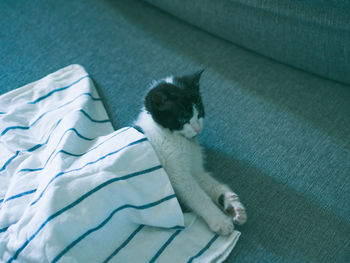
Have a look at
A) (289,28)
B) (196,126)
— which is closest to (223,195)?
(196,126)

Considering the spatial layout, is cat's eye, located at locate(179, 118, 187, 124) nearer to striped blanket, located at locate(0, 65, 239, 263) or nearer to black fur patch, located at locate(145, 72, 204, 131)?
black fur patch, located at locate(145, 72, 204, 131)

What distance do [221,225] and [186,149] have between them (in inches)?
10.4

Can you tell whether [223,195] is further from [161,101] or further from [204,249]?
[161,101]

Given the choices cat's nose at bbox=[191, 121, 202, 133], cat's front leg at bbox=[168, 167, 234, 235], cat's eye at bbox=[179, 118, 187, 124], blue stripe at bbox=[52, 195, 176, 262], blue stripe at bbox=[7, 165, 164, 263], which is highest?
cat's eye at bbox=[179, 118, 187, 124]

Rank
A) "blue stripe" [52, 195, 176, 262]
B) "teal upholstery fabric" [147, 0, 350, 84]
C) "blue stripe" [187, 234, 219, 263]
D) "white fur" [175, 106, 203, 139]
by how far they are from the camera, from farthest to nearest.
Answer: "teal upholstery fabric" [147, 0, 350, 84]
"white fur" [175, 106, 203, 139]
"blue stripe" [187, 234, 219, 263]
"blue stripe" [52, 195, 176, 262]

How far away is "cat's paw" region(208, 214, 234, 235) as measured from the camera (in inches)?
34.8

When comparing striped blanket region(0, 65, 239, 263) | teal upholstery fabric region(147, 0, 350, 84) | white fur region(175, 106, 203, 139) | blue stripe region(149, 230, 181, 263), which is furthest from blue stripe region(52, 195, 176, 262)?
teal upholstery fabric region(147, 0, 350, 84)

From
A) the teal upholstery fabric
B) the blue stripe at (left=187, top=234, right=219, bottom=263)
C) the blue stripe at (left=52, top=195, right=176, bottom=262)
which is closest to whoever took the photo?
the blue stripe at (left=52, top=195, right=176, bottom=262)

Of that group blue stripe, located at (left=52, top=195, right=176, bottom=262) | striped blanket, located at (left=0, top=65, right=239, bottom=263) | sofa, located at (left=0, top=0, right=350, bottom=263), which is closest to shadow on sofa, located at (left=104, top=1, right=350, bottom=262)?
sofa, located at (left=0, top=0, right=350, bottom=263)

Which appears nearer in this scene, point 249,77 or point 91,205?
point 91,205

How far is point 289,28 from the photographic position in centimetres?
122

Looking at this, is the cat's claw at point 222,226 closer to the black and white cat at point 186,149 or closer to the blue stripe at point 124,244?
the black and white cat at point 186,149

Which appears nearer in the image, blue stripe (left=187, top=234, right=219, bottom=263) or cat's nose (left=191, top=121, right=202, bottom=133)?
blue stripe (left=187, top=234, right=219, bottom=263)

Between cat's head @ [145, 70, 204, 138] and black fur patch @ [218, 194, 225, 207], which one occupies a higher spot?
cat's head @ [145, 70, 204, 138]
